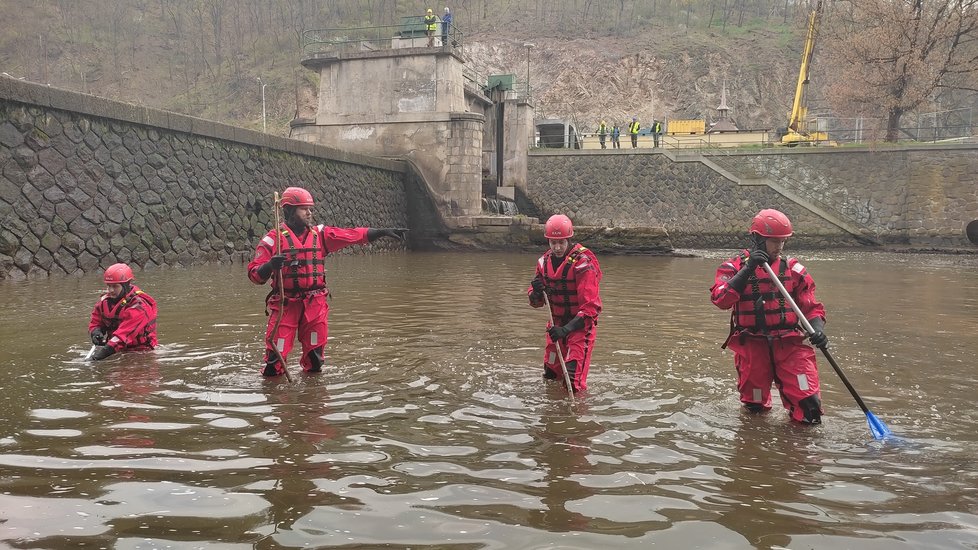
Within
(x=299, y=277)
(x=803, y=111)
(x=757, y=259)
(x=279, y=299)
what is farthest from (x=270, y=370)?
(x=803, y=111)

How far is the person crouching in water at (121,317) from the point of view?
7.07 meters

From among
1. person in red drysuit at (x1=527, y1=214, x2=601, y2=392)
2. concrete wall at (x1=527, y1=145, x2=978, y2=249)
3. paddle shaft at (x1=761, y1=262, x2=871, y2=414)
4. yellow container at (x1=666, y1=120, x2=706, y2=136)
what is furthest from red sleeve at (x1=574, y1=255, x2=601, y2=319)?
yellow container at (x1=666, y1=120, x2=706, y2=136)

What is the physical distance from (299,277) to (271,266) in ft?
1.29

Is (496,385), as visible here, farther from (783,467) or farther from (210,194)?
(210,194)

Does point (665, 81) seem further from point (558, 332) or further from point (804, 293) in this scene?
point (804, 293)

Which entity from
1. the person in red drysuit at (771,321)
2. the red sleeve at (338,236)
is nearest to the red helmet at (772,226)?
the person in red drysuit at (771,321)

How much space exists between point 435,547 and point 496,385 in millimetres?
3362

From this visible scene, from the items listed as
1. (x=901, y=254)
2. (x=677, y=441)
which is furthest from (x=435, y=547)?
(x=901, y=254)

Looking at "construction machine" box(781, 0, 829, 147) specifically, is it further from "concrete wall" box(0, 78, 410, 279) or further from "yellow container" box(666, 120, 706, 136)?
"concrete wall" box(0, 78, 410, 279)

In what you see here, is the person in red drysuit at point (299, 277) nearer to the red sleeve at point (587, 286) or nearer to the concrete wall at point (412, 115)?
the red sleeve at point (587, 286)

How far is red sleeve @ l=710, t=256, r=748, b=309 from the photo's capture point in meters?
5.28

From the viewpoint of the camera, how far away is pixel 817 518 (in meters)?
3.48

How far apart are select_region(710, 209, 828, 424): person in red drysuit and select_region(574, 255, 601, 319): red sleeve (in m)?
1.11

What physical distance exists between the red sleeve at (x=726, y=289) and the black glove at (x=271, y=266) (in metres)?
3.48
